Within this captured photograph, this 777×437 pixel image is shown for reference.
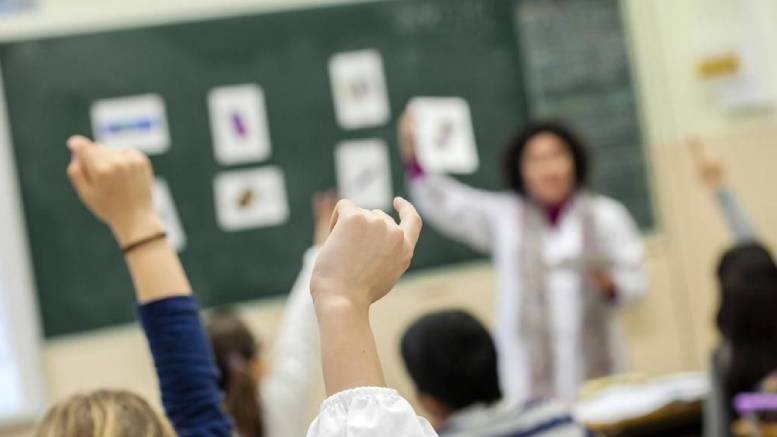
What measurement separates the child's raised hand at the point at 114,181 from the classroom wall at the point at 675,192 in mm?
3016

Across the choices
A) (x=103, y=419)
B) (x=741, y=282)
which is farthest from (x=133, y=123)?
(x=103, y=419)

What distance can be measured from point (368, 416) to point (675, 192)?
4236mm

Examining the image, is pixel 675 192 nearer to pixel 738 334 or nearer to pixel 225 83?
pixel 225 83

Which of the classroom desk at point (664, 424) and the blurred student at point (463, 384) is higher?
the blurred student at point (463, 384)

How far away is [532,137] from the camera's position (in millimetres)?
4188

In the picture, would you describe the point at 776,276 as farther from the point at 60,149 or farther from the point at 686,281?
the point at 60,149

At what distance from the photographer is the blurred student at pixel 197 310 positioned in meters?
0.99

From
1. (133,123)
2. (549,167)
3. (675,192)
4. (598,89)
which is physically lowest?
(675,192)

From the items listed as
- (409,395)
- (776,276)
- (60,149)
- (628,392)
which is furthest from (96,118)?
(776,276)

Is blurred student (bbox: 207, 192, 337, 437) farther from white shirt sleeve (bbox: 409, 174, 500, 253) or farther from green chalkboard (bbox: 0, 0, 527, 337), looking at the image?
green chalkboard (bbox: 0, 0, 527, 337)

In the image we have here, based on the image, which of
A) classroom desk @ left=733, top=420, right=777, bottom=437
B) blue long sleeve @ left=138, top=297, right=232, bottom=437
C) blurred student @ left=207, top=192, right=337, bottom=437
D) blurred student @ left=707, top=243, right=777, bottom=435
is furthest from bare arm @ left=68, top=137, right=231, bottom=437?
blurred student @ left=707, top=243, right=777, bottom=435

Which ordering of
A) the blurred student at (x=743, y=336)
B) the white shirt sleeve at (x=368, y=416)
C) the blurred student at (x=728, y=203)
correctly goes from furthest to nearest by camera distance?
the blurred student at (x=728, y=203) → the blurred student at (x=743, y=336) → the white shirt sleeve at (x=368, y=416)

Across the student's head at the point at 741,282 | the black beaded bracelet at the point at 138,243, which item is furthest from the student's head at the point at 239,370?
the student's head at the point at 741,282

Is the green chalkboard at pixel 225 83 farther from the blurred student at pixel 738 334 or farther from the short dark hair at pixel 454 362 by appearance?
the short dark hair at pixel 454 362
